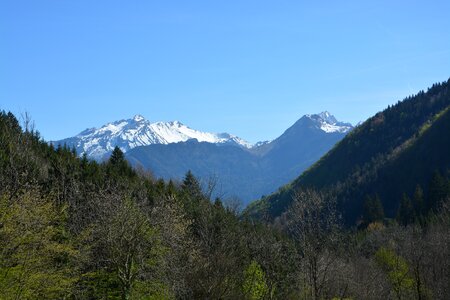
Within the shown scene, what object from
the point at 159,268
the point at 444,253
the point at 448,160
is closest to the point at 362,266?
the point at 444,253

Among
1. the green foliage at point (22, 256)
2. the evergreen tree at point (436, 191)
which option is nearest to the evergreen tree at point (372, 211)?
the evergreen tree at point (436, 191)

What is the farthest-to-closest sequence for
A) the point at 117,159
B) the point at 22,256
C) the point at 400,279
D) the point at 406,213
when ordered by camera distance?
the point at 406,213 < the point at 117,159 < the point at 400,279 < the point at 22,256

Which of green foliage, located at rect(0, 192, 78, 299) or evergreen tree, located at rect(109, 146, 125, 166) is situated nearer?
green foliage, located at rect(0, 192, 78, 299)

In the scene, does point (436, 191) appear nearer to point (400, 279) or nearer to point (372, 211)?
point (372, 211)

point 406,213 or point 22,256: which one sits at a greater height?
point 22,256

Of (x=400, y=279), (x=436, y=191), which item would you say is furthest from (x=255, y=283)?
(x=436, y=191)

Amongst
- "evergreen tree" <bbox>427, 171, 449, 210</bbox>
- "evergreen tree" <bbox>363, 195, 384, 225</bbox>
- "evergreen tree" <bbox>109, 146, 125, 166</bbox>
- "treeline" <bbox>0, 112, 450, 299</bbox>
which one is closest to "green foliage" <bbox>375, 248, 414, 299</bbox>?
"treeline" <bbox>0, 112, 450, 299</bbox>

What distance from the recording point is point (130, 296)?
31.5 meters

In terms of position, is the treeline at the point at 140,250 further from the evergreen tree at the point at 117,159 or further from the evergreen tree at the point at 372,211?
the evergreen tree at the point at 372,211

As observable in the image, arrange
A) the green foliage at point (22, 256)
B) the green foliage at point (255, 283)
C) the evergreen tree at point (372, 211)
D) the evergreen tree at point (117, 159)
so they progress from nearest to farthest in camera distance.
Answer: the green foliage at point (22, 256)
the green foliage at point (255, 283)
the evergreen tree at point (117, 159)
the evergreen tree at point (372, 211)

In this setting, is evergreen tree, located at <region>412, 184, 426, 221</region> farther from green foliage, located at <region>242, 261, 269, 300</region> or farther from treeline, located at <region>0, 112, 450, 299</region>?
green foliage, located at <region>242, 261, 269, 300</region>

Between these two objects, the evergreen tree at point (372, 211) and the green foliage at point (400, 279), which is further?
the evergreen tree at point (372, 211)

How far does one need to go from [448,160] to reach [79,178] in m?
174

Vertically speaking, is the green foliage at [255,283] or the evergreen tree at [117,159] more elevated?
the evergreen tree at [117,159]
